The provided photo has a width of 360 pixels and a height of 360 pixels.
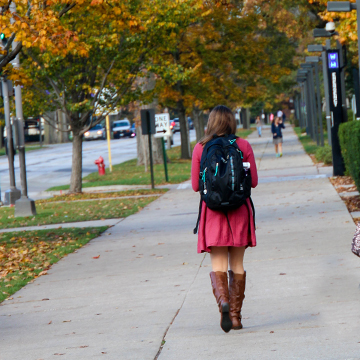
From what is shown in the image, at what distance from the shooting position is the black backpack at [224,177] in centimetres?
509

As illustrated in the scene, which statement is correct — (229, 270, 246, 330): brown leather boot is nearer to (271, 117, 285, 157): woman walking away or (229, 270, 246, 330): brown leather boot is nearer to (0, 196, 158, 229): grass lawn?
(0, 196, 158, 229): grass lawn

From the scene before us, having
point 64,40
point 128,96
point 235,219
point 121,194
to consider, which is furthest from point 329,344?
point 128,96

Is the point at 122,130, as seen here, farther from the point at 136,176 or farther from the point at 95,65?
the point at 95,65

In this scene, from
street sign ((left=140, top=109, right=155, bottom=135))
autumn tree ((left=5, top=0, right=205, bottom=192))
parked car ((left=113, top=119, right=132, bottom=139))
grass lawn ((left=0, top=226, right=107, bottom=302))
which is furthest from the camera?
parked car ((left=113, top=119, right=132, bottom=139))

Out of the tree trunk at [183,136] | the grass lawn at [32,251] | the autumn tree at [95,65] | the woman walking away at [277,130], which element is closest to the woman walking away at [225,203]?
the grass lawn at [32,251]

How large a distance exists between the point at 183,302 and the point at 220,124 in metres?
1.92

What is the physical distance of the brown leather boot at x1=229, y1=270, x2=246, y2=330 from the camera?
17.8 feet

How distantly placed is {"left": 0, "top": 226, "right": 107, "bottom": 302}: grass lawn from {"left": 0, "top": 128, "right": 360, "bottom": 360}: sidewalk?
22 centimetres

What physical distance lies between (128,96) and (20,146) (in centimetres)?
533

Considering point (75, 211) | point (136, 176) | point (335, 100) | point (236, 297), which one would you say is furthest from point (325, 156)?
point (236, 297)

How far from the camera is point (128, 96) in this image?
20047 millimetres

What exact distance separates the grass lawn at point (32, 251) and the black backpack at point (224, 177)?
10.5ft

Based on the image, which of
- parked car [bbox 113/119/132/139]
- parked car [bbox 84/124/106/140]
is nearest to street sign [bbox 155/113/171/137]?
parked car [bbox 84/124/106/140]

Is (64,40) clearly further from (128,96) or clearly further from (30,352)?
(128,96)
